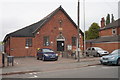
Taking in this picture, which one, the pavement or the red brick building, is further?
the red brick building

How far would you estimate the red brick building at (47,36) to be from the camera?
29391 millimetres

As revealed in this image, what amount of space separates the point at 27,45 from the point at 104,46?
15.8m

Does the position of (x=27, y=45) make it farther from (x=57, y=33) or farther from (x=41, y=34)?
(x=57, y=33)

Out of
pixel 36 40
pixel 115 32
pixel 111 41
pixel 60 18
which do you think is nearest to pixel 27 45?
pixel 36 40

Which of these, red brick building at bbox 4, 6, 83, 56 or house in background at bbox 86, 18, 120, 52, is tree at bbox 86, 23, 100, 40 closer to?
house in background at bbox 86, 18, 120, 52

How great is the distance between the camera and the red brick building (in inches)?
1157

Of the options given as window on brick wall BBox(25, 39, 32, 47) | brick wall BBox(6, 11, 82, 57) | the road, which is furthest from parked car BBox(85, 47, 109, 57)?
the road

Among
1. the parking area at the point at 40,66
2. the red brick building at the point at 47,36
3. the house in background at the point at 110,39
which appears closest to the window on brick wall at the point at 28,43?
the red brick building at the point at 47,36

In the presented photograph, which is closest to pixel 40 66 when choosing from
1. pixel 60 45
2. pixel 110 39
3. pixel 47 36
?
pixel 47 36

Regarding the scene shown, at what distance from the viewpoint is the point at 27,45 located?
2977 cm

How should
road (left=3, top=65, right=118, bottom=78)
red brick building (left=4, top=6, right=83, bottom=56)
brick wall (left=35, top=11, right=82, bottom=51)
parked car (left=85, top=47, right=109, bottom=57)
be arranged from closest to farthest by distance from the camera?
road (left=3, top=65, right=118, bottom=78) → parked car (left=85, top=47, right=109, bottom=57) → red brick building (left=4, top=6, right=83, bottom=56) → brick wall (left=35, top=11, right=82, bottom=51)

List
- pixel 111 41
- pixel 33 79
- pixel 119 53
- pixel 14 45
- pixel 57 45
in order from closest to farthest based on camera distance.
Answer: pixel 33 79, pixel 119 53, pixel 14 45, pixel 57 45, pixel 111 41

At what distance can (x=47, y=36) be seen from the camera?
30.9 meters

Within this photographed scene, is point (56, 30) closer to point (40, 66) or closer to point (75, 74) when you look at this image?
point (40, 66)
